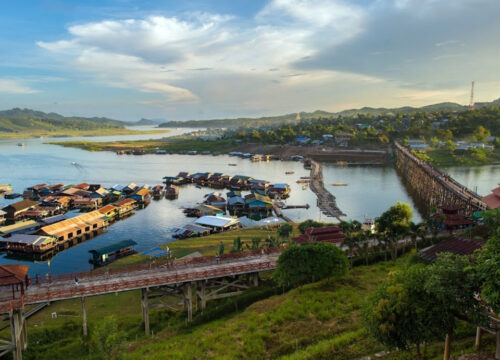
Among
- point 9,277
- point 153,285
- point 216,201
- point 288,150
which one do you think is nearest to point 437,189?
point 216,201

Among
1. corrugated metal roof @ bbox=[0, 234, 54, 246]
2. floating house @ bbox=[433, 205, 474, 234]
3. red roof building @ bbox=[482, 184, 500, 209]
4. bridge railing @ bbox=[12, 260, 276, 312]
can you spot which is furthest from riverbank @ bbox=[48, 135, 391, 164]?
bridge railing @ bbox=[12, 260, 276, 312]

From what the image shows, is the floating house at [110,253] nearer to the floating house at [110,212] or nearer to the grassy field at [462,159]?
the floating house at [110,212]

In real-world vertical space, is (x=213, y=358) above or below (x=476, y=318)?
below

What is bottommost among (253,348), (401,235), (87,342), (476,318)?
(87,342)

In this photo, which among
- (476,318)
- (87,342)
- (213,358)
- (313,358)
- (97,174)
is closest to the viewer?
(476,318)

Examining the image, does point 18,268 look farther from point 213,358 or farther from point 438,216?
point 438,216

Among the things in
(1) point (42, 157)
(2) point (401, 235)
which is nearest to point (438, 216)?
(2) point (401, 235)

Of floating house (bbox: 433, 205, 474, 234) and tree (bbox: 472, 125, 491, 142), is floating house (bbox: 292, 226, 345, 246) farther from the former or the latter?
tree (bbox: 472, 125, 491, 142)

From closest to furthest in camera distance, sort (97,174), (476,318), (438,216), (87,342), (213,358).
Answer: (476,318), (213,358), (87,342), (438,216), (97,174)
